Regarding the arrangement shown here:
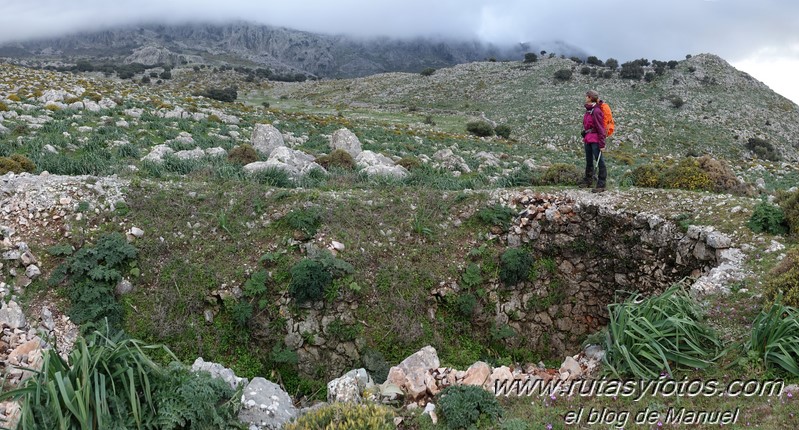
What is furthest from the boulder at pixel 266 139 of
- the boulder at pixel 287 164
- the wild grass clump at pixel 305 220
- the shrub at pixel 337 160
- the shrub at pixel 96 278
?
the shrub at pixel 96 278

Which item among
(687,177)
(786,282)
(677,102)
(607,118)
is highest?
(677,102)

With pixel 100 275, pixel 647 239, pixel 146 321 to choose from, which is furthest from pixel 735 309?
pixel 100 275

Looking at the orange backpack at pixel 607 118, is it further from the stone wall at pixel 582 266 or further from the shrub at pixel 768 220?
the shrub at pixel 768 220

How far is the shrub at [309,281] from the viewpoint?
8508mm

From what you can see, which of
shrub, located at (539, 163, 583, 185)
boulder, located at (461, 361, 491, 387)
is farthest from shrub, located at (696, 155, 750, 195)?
boulder, located at (461, 361, 491, 387)

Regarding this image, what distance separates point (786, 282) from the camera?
5.84 metres

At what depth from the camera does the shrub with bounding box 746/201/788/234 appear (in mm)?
8203

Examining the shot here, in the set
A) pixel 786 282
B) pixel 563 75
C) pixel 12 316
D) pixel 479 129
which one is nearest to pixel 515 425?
pixel 786 282

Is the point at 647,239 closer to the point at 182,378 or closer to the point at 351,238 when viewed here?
the point at 351,238

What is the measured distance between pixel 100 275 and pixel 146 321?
118cm

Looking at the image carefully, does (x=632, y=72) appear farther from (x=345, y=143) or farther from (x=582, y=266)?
(x=582, y=266)

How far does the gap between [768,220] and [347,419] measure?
27.8 ft

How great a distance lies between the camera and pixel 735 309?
6.27m

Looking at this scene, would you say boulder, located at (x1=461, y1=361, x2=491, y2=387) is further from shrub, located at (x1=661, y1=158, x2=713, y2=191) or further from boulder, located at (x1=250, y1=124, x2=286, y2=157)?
boulder, located at (x1=250, y1=124, x2=286, y2=157)
